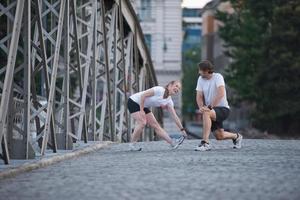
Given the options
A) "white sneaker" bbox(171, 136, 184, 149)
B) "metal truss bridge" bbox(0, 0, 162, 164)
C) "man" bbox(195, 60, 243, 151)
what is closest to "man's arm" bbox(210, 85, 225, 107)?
"man" bbox(195, 60, 243, 151)

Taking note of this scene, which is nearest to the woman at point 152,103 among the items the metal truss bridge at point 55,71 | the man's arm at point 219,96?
the man's arm at point 219,96

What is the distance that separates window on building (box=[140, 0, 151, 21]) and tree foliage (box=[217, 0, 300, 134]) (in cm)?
3357

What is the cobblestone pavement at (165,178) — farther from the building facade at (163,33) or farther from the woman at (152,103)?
the building facade at (163,33)

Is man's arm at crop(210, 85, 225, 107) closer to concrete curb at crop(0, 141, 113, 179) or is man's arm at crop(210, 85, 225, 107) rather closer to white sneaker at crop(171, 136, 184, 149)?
white sneaker at crop(171, 136, 184, 149)

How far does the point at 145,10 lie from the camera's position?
97.2m

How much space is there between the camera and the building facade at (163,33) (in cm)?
9681

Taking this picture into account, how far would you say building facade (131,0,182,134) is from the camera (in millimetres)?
96812

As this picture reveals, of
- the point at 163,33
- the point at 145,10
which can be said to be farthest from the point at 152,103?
the point at 163,33

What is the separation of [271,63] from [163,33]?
45170 millimetres

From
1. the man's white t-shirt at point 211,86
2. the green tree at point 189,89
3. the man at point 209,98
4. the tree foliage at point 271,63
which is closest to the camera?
the man at point 209,98

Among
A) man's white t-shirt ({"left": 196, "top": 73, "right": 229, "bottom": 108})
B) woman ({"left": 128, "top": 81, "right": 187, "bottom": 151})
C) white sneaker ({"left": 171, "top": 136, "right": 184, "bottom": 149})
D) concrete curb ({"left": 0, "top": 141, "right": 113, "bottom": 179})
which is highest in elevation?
man's white t-shirt ({"left": 196, "top": 73, "right": 229, "bottom": 108})

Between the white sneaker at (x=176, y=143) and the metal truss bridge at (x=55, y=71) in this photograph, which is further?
the white sneaker at (x=176, y=143)

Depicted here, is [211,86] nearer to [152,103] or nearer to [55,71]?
[152,103]

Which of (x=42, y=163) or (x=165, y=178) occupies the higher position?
(x=165, y=178)
